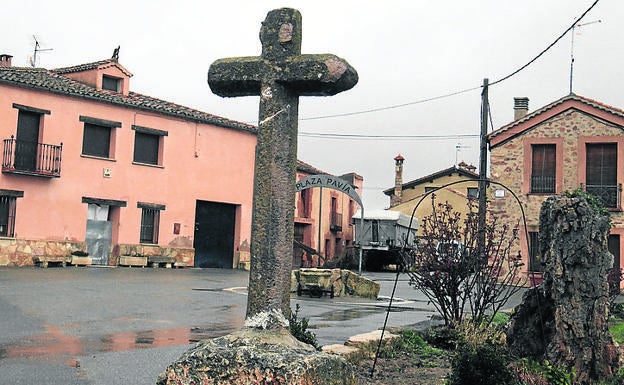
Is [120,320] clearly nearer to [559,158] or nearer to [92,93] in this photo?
[92,93]

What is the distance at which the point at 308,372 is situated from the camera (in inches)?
154

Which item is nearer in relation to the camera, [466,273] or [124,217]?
[466,273]

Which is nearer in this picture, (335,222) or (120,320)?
(120,320)

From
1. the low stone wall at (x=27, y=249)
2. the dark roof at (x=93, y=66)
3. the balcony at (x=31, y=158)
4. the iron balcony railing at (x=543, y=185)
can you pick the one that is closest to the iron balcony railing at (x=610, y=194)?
the iron balcony railing at (x=543, y=185)

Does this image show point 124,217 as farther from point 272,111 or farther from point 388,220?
point 272,111

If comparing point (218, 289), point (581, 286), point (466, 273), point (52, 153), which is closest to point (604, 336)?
point (581, 286)

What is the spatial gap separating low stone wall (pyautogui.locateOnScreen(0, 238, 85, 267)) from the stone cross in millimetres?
20584

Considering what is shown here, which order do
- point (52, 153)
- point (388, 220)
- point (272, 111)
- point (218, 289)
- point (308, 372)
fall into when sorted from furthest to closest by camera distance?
point (388, 220), point (52, 153), point (218, 289), point (272, 111), point (308, 372)

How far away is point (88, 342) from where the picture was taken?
8.39 meters

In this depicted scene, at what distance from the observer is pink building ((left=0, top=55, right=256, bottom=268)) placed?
24.1m

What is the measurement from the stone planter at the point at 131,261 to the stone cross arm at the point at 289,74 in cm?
2226

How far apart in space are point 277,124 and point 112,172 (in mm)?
23110

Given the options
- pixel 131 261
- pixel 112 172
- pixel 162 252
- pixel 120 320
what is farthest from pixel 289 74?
pixel 162 252

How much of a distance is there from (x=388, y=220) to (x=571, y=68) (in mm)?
12152
